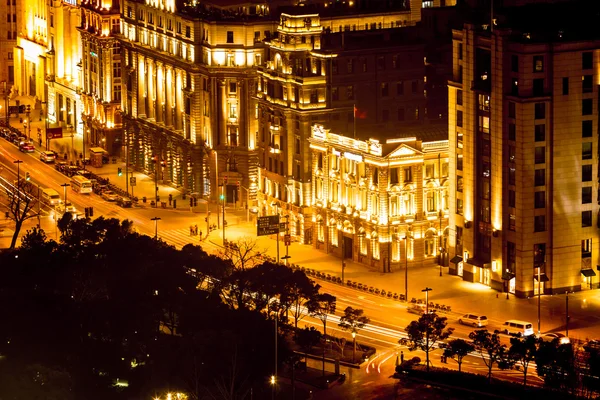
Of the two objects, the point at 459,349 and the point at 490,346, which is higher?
the point at 490,346

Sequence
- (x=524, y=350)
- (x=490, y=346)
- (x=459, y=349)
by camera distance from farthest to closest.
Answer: (x=459, y=349)
(x=490, y=346)
(x=524, y=350)

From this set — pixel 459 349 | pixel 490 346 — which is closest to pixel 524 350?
pixel 490 346

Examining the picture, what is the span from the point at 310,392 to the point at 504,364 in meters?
21.2

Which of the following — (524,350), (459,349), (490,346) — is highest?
(524,350)

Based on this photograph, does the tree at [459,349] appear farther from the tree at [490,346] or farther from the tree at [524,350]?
the tree at [524,350]

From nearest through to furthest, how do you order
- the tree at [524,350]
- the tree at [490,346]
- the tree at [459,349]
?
the tree at [524,350]
the tree at [490,346]
the tree at [459,349]

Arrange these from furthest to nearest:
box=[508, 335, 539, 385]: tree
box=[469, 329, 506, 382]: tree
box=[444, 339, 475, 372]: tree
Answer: box=[444, 339, 475, 372]: tree, box=[469, 329, 506, 382]: tree, box=[508, 335, 539, 385]: tree

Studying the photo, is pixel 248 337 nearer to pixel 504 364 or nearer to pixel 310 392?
pixel 310 392

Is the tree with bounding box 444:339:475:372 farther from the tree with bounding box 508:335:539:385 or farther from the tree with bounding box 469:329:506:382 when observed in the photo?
the tree with bounding box 508:335:539:385

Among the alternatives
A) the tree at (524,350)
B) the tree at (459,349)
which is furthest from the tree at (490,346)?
the tree at (524,350)

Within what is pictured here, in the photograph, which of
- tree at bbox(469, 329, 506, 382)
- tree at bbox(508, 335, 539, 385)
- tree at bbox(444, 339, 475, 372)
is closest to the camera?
tree at bbox(508, 335, 539, 385)

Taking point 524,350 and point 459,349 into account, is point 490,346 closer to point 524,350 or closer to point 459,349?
point 459,349

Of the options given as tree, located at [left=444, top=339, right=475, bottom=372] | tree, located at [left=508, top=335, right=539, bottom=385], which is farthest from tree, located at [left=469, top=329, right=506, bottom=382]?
tree, located at [left=508, top=335, right=539, bottom=385]

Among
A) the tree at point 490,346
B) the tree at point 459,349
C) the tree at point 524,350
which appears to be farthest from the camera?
the tree at point 459,349
